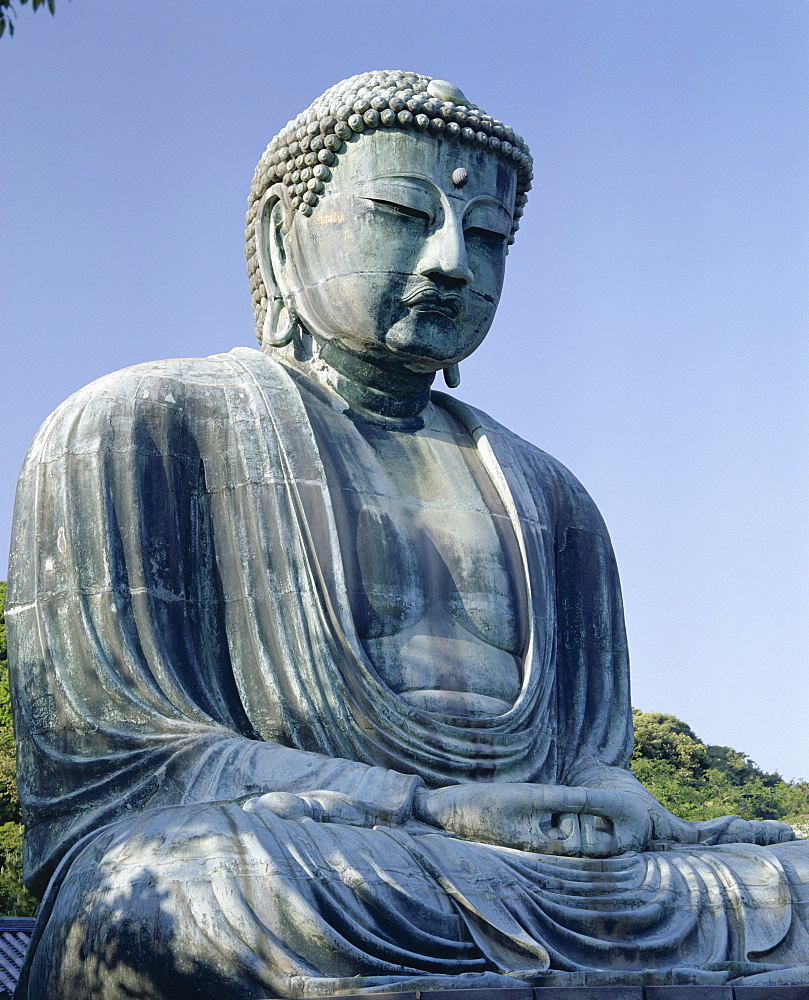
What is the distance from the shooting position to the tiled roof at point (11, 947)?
43.8 feet

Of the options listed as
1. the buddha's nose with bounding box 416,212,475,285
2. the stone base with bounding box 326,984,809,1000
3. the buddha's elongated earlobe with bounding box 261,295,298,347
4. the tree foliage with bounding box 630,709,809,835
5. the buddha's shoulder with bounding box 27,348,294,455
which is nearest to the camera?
the stone base with bounding box 326,984,809,1000

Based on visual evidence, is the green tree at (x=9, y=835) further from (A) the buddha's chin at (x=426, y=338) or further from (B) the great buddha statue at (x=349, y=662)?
(A) the buddha's chin at (x=426, y=338)

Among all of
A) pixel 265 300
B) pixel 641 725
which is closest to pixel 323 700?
pixel 265 300

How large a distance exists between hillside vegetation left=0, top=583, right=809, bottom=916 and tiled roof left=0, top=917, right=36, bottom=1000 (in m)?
4.05

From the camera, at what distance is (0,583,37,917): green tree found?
19.0 m

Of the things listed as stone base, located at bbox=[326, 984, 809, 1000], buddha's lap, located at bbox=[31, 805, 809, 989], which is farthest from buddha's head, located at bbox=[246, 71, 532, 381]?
stone base, located at bbox=[326, 984, 809, 1000]

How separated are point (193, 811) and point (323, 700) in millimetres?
1470

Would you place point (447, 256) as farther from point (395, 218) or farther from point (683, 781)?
point (683, 781)

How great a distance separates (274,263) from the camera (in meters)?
11.1

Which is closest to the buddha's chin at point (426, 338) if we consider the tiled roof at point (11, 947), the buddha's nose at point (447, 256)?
the buddha's nose at point (447, 256)

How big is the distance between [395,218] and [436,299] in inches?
20.3

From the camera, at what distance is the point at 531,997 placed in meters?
7.38

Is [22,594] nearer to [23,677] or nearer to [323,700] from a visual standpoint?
[23,677]

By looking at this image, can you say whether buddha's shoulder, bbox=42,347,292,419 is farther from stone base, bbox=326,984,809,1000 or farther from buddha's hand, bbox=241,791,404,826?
stone base, bbox=326,984,809,1000
